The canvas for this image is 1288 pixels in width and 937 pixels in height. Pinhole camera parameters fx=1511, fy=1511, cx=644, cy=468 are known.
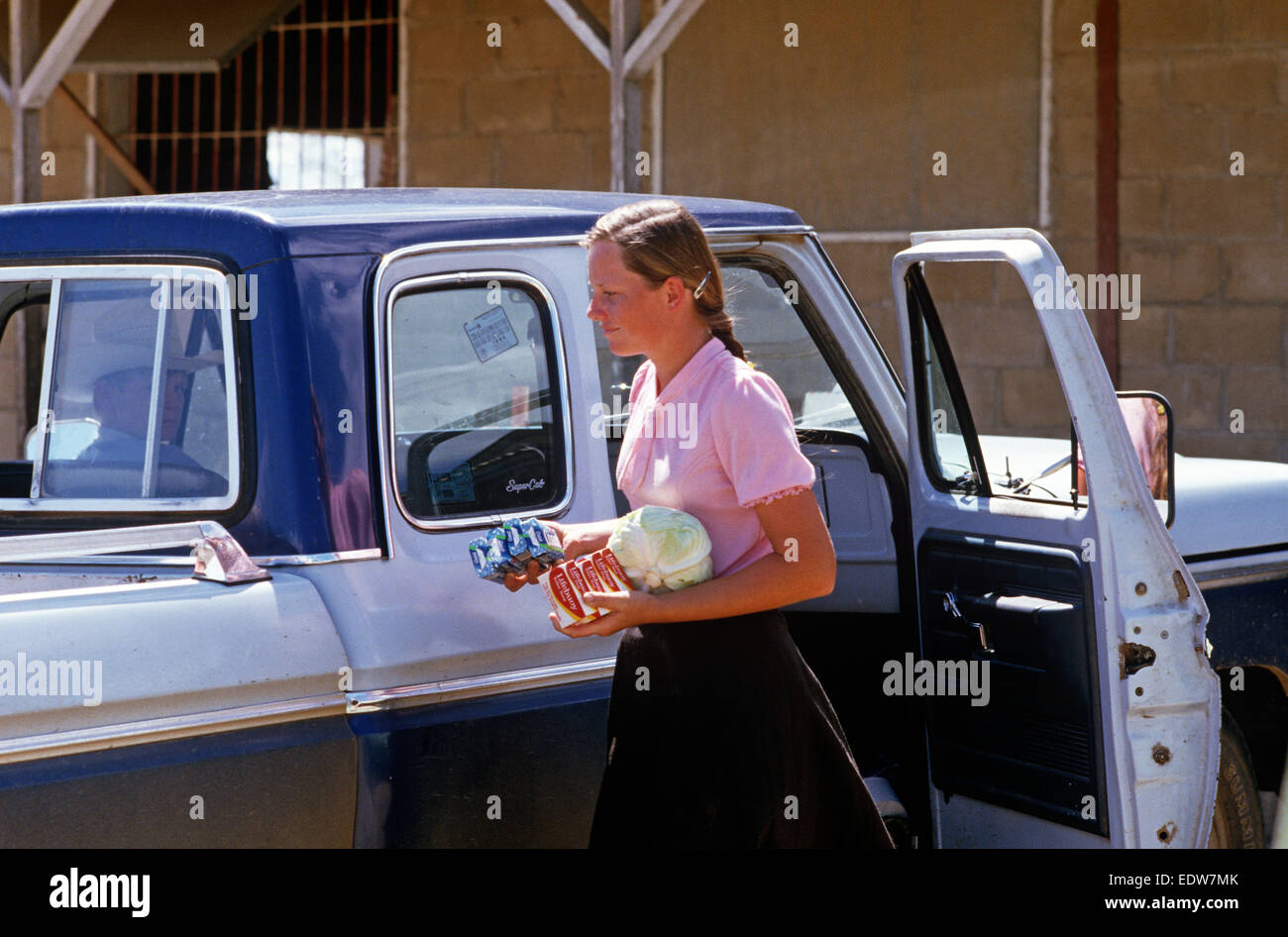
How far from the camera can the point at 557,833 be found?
276cm

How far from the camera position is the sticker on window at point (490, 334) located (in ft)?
9.29

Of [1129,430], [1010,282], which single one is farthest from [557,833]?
[1010,282]

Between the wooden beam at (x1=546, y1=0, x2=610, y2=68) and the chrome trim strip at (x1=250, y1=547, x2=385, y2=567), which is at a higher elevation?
the wooden beam at (x1=546, y1=0, x2=610, y2=68)

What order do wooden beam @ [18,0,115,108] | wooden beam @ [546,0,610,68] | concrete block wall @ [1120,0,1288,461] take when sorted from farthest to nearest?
concrete block wall @ [1120,0,1288,461], wooden beam @ [18,0,115,108], wooden beam @ [546,0,610,68]

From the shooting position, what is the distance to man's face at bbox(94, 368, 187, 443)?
2776mm

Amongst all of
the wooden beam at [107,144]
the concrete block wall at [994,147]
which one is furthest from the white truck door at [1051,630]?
the wooden beam at [107,144]

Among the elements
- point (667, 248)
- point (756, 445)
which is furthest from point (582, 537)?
point (667, 248)

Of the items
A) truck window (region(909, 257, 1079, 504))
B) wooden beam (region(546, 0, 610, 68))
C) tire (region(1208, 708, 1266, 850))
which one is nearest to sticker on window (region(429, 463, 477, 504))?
tire (region(1208, 708, 1266, 850))

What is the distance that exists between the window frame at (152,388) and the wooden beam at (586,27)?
14.0 ft

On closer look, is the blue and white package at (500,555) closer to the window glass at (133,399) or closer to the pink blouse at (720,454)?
the pink blouse at (720,454)

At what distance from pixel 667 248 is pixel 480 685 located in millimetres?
832

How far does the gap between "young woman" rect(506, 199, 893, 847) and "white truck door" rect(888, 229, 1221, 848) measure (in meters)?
0.72

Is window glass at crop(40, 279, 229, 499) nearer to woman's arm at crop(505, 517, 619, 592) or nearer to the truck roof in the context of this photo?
the truck roof
